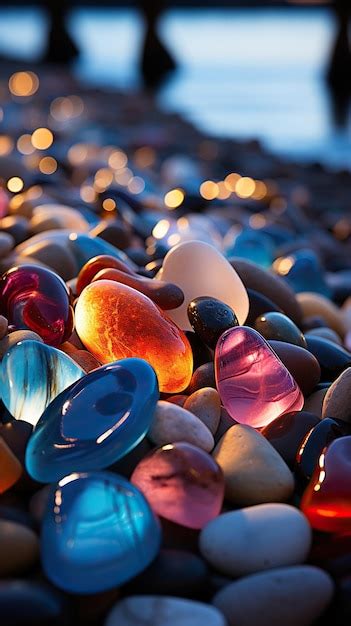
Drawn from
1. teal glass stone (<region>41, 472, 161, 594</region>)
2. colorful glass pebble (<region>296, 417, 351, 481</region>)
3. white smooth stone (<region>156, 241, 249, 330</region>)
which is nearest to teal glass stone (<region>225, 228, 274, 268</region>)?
white smooth stone (<region>156, 241, 249, 330</region>)

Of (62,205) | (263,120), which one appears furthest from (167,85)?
(62,205)

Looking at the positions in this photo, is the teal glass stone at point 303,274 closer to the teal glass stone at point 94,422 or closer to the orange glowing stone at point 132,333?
the orange glowing stone at point 132,333

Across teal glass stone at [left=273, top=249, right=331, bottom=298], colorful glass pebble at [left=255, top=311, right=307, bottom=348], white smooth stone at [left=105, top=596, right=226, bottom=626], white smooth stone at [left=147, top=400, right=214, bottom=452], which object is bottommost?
teal glass stone at [left=273, top=249, right=331, bottom=298]

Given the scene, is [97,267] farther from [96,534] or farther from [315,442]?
[96,534]

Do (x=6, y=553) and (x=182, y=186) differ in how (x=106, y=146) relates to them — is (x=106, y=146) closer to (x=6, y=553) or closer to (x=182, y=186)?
(x=182, y=186)

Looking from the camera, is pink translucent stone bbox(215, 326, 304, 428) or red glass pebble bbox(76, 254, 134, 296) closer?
pink translucent stone bbox(215, 326, 304, 428)

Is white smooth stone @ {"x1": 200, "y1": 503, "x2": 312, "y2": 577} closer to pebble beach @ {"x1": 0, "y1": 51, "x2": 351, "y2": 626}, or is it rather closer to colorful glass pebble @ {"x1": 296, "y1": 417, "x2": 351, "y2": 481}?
pebble beach @ {"x1": 0, "y1": 51, "x2": 351, "y2": 626}

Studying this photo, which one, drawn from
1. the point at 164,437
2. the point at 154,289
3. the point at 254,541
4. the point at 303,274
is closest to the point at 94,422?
the point at 164,437
